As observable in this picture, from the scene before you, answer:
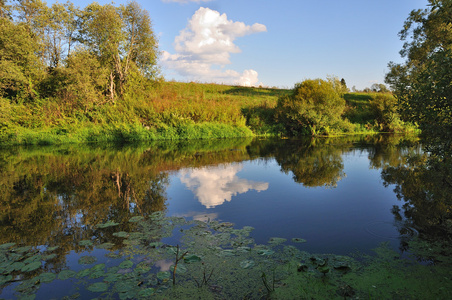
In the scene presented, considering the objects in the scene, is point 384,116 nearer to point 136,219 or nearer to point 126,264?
point 136,219

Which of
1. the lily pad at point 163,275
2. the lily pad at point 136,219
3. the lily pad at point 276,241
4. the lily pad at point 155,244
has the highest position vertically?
the lily pad at point 276,241

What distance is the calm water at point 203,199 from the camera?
504 cm

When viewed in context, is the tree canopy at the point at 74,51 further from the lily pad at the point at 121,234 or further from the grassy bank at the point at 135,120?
the lily pad at the point at 121,234

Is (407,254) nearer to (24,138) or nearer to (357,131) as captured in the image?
(24,138)

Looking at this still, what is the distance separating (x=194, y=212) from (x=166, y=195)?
5.53 feet

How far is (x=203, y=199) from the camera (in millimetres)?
7676

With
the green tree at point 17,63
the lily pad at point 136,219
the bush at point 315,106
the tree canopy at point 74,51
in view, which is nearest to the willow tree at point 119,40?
the tree canopy at point 74,51

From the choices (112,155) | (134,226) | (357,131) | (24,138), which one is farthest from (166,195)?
(357,131)

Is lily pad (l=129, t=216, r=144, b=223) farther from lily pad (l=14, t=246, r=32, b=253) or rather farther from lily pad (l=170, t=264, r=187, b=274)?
lily pad (l=170, t=264, r=187, b=274)

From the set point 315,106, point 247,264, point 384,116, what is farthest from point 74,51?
point 384,116

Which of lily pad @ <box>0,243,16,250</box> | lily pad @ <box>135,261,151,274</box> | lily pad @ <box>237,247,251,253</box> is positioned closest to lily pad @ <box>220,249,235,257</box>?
lily pad @ <box>237,247,251,253</box>

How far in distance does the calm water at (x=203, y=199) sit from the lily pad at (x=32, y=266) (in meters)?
0.23

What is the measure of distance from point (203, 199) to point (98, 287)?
170 inches

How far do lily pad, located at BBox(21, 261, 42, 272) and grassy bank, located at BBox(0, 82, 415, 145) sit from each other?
19.4m
